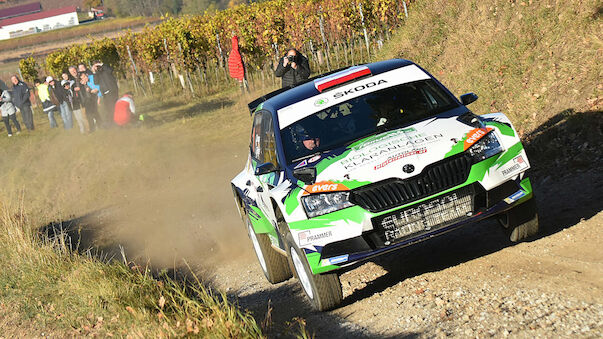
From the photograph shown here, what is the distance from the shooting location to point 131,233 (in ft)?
46.0

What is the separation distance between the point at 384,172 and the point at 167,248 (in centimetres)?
703

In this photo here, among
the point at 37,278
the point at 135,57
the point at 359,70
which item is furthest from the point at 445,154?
the point at 135,57

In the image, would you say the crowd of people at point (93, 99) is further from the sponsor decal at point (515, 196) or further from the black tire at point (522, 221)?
the sponsor decal at point (515, 196)

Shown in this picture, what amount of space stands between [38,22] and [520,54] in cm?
14836

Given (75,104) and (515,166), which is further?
(75,104)

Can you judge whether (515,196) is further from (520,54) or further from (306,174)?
(520,54)

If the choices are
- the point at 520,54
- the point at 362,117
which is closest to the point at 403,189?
the point at 362,117

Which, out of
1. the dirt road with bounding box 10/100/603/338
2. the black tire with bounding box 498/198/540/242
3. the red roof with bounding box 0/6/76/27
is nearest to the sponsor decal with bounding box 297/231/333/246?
the dirt road with bounding box 10/100/603/338

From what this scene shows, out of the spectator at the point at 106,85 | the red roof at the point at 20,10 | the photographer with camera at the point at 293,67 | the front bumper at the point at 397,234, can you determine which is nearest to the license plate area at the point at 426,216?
the front bumper at the point at 397,234

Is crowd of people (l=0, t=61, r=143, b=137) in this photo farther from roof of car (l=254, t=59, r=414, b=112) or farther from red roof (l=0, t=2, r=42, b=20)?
red roof (l=0, t=2, r=42, b=20)

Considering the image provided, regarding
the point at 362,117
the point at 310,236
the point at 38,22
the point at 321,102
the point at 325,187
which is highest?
the point at 321,102

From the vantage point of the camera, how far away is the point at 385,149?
6.23 meters

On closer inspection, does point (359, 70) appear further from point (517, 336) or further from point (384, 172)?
point (517, 336)

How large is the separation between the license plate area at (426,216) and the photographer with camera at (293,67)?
27.1ft
